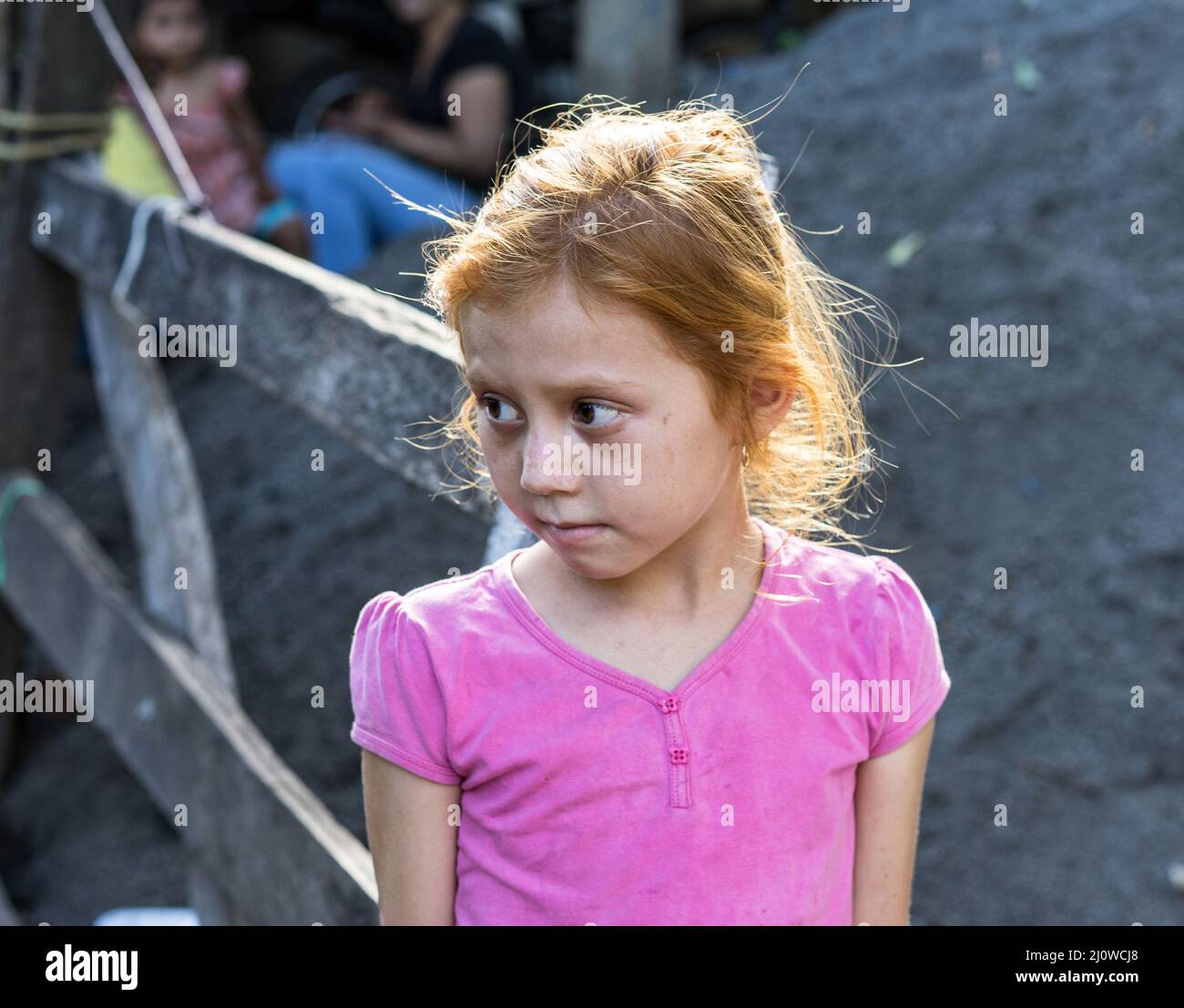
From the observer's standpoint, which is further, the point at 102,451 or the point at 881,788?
the point at 102,451

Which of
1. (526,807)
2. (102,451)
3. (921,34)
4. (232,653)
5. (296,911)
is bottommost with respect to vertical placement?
(296,911)

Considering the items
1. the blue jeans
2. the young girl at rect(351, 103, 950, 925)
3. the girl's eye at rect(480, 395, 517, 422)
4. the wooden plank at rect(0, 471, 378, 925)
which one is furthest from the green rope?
the girl's eye at rect(480, 395, 517, 422)

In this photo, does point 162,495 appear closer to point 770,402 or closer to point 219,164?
point 770,402

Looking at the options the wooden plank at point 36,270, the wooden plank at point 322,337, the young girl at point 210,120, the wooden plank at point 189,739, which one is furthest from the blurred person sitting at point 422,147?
the wooden plank at point 322,337

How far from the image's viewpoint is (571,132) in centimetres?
125

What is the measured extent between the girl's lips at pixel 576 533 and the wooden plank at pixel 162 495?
1.58 metres

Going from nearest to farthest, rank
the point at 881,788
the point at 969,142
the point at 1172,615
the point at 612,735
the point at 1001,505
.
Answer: the point at 612,735 → the point at 881,788 → the point at 1172,615 → the point at 1001,505 → the point at 969,142

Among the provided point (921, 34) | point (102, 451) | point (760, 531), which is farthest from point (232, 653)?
point (921, 34)

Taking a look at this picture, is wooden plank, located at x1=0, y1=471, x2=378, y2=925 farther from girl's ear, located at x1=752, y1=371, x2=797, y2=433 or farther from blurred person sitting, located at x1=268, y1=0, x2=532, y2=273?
blurred person sitting, located at x1=268, y1=0, x2=532, y2=273

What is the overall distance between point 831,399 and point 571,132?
0.38 metres

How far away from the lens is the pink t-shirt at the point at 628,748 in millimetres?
1202

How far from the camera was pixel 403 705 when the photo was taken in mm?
1228

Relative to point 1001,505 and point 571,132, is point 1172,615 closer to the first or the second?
point 1001,505

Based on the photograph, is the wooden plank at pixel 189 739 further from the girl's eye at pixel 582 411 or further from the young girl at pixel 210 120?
the young girl at pixel 210 120
